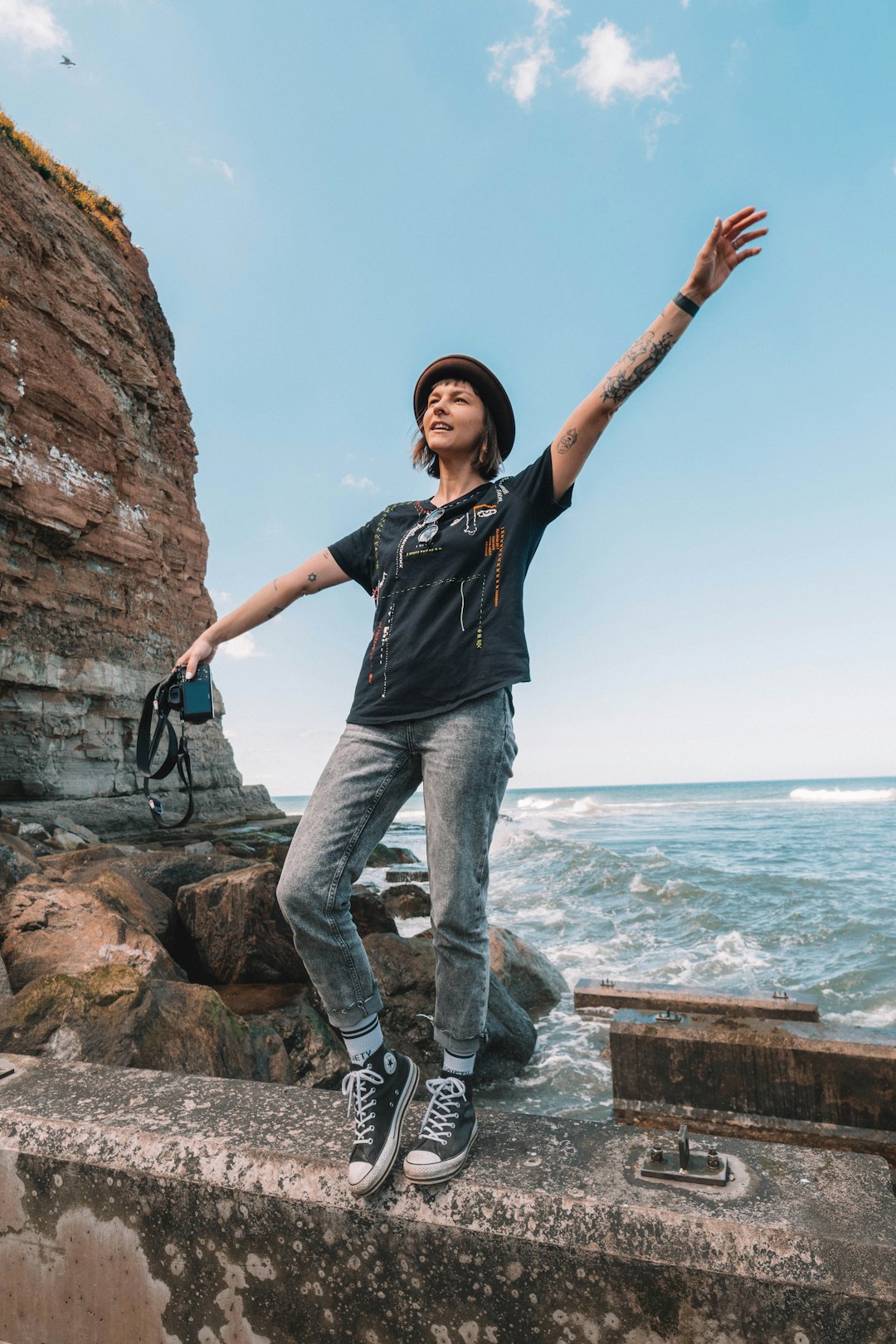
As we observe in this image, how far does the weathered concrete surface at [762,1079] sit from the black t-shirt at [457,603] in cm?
310

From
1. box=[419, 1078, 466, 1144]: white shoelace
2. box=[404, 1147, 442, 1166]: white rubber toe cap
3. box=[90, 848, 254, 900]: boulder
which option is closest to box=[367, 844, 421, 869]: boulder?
box=[90, 848, 254, 900]: boulder

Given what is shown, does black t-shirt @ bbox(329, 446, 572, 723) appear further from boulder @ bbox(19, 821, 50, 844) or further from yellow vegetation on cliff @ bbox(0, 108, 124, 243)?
yellow vegetation on cliff @ bbox(0, 108, 124, 243)

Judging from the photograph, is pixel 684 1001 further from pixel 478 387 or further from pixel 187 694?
pixel 478 387

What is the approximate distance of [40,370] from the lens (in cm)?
1528

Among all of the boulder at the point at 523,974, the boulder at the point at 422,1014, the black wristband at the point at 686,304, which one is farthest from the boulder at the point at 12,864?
the black wristband at the point at 686,304

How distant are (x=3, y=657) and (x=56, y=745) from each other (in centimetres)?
212

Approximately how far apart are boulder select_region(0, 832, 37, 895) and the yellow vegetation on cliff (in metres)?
17.8

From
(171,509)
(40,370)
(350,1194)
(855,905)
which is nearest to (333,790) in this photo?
(350,1194)

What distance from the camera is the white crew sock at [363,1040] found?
2.06 meters

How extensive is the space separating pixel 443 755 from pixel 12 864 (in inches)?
202

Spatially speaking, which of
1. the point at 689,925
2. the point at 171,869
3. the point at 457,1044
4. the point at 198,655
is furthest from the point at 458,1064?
the point at 689,925

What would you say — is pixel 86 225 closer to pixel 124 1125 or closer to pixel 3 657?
pixel 3 657

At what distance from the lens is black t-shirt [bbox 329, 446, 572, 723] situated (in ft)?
7.16

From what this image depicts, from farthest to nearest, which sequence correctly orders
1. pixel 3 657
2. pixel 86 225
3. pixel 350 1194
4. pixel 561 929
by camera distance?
pixel 86 225 → pixel 3 657 → pixel 561 929 → pixel 350 1194
